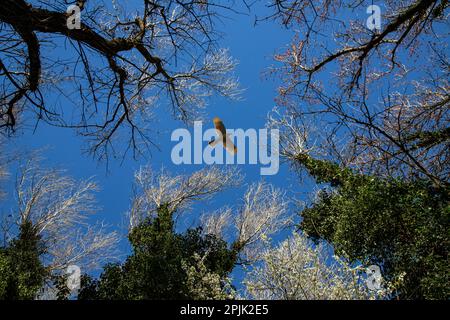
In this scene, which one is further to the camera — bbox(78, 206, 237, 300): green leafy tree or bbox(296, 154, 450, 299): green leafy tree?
bbox(78, 206, 237, 300): green leafy tree

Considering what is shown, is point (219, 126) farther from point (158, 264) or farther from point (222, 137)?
point (158, 264)

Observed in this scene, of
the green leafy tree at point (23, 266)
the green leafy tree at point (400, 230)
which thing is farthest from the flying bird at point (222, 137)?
the green leafy tree at point (23, 266)

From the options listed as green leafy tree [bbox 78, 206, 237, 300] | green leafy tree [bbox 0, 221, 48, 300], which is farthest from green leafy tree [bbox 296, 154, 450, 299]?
green leafy tree [bbox 0, 221, 48, 300]

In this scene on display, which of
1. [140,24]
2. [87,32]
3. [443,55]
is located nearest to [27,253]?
[140,24]

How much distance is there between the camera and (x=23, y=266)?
998cm

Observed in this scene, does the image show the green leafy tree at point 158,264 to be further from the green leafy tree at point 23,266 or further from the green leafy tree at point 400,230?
the green leafy tree at point 400,230

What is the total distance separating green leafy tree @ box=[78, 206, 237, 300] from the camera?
28.9 feet

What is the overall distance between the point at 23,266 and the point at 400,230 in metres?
9.13

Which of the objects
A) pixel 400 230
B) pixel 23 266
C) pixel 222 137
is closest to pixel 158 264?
pixel 23 266

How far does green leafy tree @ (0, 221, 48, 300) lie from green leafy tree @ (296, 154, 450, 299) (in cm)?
747

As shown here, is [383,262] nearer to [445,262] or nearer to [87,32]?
[445,262]

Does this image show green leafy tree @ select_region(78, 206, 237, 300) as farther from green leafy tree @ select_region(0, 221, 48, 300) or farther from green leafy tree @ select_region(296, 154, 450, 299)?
green leafy tree @ select_region(296, 154, 450, 299)

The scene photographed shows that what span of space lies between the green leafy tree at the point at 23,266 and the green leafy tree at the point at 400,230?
7.47 metres

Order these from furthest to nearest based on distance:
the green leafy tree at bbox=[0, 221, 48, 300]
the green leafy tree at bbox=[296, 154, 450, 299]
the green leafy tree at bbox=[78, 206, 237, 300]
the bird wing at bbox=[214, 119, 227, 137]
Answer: the green leafy tree at bbox=[0, 221, 48, 300], the green leafy tree at bbox=[78, 206, 237, 300], the green leafy tree at bbox=[296, 154, 450, 299], the bird wing at bbox=[214, 119, 227, 137]
